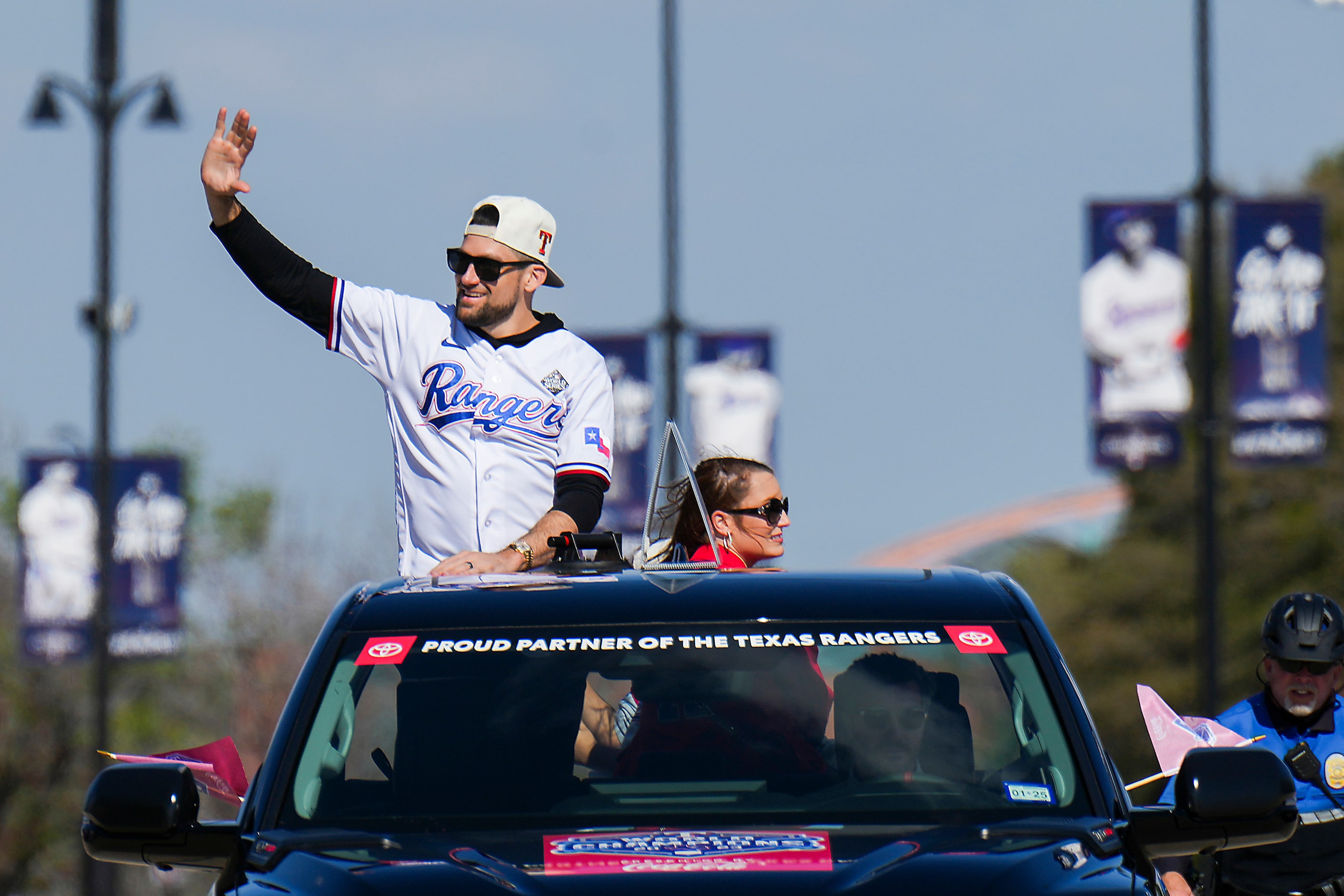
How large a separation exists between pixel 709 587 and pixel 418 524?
202 centimetres

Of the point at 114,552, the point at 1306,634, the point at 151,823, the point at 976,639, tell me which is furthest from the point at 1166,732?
the point at 114,552

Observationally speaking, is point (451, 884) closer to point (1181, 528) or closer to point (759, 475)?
point (759, 475)

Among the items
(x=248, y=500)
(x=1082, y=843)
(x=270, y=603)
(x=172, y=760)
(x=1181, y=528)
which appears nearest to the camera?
(x=1082, y=843)

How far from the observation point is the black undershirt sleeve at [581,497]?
6727mm

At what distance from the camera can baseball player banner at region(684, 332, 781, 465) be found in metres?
25.2

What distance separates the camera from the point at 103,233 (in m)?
24.8

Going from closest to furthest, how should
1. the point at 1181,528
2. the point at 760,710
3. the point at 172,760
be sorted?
1. the point at 760,710
2. the point at 172,760
3. the point at 1181,528

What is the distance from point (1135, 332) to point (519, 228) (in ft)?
56.6

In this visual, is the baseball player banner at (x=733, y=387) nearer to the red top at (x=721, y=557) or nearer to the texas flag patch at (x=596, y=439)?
the red top at (x=721, y=557)

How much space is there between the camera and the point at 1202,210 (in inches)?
931

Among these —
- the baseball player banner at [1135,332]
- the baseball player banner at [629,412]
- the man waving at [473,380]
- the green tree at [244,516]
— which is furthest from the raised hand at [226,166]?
the green tree at [244,516]

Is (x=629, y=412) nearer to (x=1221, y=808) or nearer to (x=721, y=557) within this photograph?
(x=721, y=557)

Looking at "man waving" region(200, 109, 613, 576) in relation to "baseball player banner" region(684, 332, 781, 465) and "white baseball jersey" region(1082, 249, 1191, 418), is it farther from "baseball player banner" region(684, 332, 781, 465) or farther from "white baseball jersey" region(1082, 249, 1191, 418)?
"baseball player banner" region(684, 332, 781, 465)

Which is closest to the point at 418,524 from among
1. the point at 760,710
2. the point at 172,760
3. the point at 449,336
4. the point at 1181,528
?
the point at 449,336
